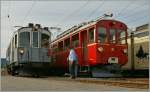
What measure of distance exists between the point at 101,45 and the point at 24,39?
5537 millimetres

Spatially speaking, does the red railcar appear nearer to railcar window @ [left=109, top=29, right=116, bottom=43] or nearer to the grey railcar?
railcar window @ [left=109, top=29, right=116, bottom=43]

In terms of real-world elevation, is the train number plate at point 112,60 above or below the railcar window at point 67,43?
below

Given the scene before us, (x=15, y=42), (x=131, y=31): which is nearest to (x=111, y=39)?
(x=131, y=31)

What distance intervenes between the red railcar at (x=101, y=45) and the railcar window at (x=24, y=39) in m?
3.05

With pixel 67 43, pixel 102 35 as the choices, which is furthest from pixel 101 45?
pixel 67 43

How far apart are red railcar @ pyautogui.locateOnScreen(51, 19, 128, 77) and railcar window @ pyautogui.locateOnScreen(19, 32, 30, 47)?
305 centimetres

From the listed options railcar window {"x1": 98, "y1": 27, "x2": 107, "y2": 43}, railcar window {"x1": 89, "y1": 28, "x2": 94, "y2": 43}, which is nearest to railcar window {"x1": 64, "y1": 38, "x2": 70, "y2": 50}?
railcar window {"x1": 89, "y1": 28, "x2": 94, "y2": 43}

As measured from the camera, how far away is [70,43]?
2272cm

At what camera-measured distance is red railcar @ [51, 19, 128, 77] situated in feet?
65.4

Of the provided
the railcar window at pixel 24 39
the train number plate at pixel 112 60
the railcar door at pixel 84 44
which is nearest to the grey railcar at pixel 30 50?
the railcar window at pixel 24 39

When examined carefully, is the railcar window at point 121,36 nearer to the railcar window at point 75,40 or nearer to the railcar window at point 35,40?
the railcar window at point 75,40

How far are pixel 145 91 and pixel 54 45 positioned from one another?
1741cm

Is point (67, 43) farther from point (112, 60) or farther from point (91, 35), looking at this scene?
point (112, 60)

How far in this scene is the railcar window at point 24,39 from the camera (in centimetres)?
2288
